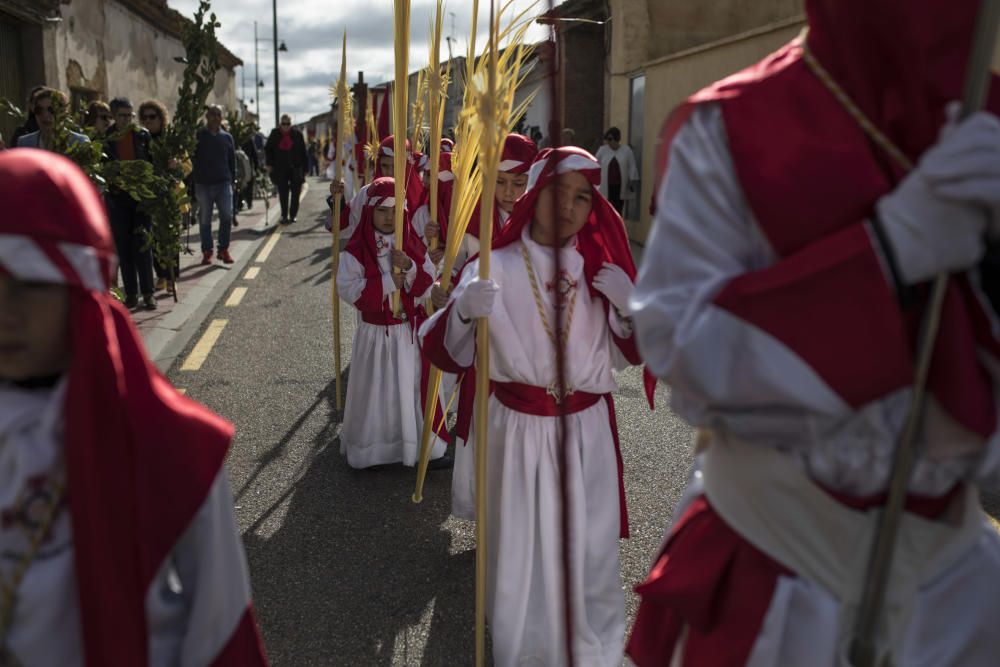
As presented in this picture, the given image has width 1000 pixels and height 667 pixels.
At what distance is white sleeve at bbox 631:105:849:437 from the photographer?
4.54 ft

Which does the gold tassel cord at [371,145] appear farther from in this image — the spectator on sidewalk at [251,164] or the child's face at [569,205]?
the spectator on sidewalk at [251,164]

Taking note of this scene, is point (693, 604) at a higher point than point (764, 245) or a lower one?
lower

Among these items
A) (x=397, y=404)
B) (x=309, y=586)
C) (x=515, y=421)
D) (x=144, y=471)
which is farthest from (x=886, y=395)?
(x=397, y=404)

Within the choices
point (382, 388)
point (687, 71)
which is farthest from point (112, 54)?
point (382, 388)

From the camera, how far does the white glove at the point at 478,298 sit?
292cm

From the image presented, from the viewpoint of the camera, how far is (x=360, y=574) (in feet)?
12.8

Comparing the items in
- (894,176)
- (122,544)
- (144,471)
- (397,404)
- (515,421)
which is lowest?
(397,404)

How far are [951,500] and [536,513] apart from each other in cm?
187

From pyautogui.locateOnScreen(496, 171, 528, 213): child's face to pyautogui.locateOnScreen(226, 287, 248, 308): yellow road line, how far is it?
581 cm

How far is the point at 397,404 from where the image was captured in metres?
5.23

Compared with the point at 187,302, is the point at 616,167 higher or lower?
higher

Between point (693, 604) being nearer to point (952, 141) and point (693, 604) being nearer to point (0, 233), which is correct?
point (952, 141)

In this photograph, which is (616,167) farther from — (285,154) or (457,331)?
(457,331)

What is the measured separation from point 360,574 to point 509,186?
2.04 metres
